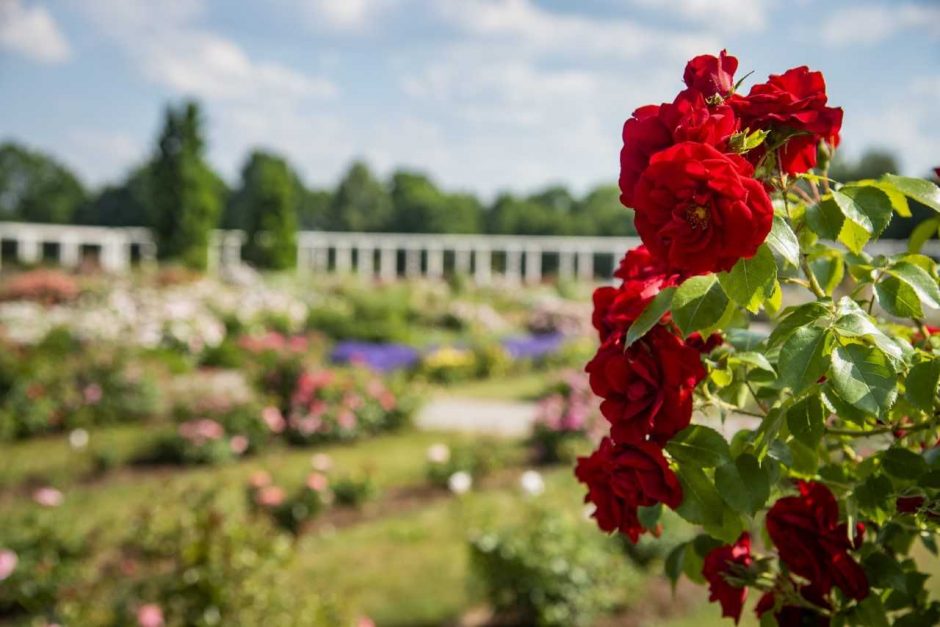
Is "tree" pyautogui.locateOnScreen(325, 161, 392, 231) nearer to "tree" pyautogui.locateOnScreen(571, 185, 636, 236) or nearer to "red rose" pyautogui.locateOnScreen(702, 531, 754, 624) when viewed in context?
"tree" pyautogui.locateOnScreen(571, 185, 636, 236)

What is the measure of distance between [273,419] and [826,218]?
6252 millimetres

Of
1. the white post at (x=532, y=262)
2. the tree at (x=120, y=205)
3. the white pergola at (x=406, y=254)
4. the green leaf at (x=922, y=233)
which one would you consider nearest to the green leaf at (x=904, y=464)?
the green leaf at (x=922, y=233)

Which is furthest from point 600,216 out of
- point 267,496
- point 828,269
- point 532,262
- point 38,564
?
point 828,269

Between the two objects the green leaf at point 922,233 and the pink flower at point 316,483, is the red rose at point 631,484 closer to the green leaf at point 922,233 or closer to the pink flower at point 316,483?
the green leaf at point 922,233

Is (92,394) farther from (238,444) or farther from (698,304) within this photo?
(698,304)

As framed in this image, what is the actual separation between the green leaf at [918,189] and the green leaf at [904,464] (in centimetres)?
28

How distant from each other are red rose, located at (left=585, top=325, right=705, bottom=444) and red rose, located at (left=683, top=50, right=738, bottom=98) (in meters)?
0.27

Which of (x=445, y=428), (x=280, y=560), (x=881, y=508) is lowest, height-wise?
(x=445, y=428)

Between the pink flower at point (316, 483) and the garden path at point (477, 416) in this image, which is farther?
the garden path at point (477, 416)

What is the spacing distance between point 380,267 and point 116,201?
22.8 m

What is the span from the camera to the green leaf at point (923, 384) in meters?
0.78

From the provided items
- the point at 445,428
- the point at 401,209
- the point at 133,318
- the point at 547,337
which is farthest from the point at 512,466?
the point at 401,209

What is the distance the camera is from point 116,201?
45.3 meters

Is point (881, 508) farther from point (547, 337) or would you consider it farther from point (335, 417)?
point (547, 337)
